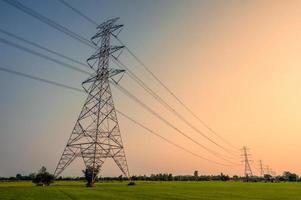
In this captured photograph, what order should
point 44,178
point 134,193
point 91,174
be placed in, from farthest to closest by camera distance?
point 44,178 → point 91,174 → point 134,193

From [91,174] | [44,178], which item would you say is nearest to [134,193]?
[91,174]

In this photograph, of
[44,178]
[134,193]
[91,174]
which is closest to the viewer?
[134,193]

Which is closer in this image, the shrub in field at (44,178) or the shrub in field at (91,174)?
the shrub in field at (91,174)

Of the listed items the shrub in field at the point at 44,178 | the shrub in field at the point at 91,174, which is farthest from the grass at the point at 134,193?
the shrub in field at the point at 44,178

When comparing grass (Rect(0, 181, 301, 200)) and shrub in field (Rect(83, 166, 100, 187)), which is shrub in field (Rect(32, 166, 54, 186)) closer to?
shrub in field (Rect(83, 166, 100, 187))

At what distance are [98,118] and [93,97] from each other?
3791mm

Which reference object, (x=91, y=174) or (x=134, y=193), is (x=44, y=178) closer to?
(x=91, y=174)

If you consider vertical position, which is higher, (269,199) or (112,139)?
(112,139)

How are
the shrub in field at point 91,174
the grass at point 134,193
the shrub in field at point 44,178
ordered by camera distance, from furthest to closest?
the shrub in field at point 44,178 < the shrub in field at point 91,174 < the grass at point 134,193

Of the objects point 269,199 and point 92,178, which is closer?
point 269,199

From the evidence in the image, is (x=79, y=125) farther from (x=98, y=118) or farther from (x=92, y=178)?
(x=92, y=178)

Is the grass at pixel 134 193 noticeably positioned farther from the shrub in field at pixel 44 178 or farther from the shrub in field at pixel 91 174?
the shrub in field at pixel 44 178

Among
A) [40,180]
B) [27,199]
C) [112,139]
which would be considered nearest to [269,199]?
[27,199]

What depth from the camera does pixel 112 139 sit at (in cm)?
5438
